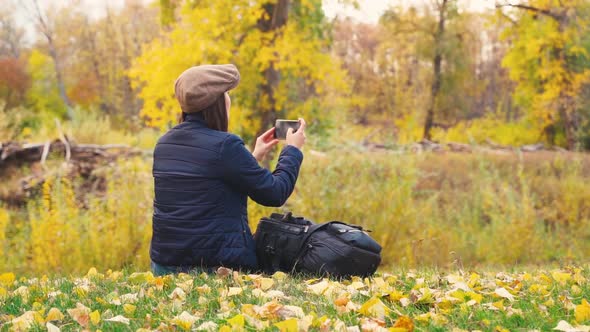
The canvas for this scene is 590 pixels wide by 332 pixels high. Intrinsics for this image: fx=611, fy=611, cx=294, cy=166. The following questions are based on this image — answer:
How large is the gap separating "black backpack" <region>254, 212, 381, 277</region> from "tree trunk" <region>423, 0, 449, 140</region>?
18.6m

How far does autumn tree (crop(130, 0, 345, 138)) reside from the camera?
8531 mm

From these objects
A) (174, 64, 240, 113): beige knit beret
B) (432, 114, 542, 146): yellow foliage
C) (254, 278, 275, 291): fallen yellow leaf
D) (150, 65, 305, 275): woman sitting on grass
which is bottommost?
(432, 114, 542, 146): yellow foliage

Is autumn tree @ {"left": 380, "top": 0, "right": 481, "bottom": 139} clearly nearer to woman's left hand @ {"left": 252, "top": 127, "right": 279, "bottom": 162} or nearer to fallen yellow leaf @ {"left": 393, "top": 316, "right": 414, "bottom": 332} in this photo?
woman's left hand @ {"left": 252, "top": 127, "right": 279, "bottom": 162}

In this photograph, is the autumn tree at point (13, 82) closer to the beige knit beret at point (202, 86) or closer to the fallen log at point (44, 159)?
the fallen log at point (44, 159)

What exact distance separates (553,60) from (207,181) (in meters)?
15.9

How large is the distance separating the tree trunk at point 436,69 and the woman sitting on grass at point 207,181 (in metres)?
18.7

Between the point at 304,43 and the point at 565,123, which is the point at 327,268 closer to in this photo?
the point at 304,43

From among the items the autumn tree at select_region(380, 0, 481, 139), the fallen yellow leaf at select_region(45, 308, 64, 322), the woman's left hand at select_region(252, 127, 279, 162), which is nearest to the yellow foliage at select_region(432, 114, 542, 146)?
the autumn tree at select_region(380, 0, 481, 139)

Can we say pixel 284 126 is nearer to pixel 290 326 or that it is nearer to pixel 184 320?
pixel 184 320

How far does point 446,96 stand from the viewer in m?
24.3

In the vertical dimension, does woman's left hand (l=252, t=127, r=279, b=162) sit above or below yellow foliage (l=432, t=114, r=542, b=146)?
above

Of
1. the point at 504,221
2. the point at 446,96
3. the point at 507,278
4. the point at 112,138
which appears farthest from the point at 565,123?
the point at 507,278

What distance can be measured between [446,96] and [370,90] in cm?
852

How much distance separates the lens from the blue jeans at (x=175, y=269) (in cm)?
327
